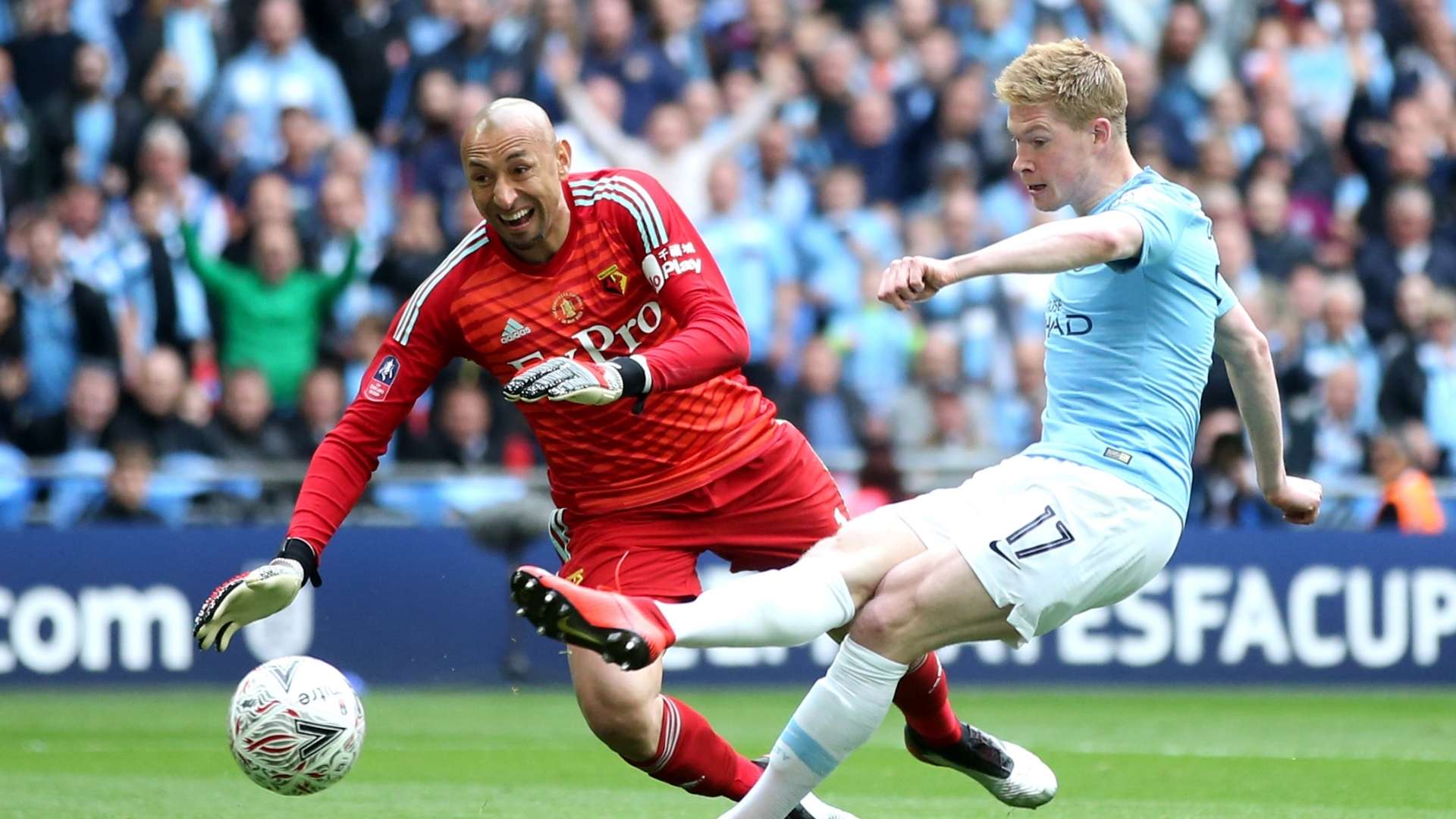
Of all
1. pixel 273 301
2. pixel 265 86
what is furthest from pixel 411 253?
pixel 265 86

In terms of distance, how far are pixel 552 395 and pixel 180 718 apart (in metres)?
6.55

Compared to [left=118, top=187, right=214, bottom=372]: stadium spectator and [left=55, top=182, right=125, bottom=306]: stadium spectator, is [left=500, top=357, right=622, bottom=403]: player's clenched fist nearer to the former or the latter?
[left=118, top=187, right=214, bottom=372]: stadium spectator

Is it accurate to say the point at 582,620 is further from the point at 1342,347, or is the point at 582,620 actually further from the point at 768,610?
the point at 1342,347

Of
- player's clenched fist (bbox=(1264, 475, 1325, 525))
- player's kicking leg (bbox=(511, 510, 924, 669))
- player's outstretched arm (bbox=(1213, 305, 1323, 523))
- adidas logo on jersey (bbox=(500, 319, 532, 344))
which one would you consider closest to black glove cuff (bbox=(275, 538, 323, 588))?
adidas logo on jersey (bbox=(500, 319, 532, 344))

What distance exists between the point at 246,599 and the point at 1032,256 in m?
2.58

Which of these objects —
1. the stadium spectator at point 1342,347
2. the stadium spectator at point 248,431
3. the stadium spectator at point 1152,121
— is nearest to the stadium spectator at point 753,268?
the stadium spectator at point 248,431

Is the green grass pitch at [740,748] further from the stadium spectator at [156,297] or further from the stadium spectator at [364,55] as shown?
the stadium spectator at [364,55]

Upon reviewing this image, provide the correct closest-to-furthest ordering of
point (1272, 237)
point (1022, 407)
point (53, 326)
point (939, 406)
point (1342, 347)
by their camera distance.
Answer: point (53, 326) < point (939, 406) < point (1022, 407) < point (1342, 347) < point (1272, 237)

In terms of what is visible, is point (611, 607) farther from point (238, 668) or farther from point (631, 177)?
point (238, 668)

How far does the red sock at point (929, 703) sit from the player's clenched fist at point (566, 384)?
170 centimetres

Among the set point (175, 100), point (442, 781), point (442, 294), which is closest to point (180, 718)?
point (442, 781)

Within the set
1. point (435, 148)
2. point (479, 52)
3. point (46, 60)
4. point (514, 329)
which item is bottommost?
point (435, 148)

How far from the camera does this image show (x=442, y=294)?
7.12 metres

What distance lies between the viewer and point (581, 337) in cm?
712
